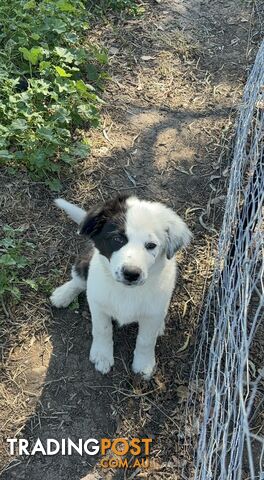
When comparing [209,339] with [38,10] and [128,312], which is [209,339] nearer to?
[128,312]

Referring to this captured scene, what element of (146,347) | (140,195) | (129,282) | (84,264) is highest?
(129,282)

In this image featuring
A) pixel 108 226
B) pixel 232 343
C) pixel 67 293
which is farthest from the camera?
pixel 67 293

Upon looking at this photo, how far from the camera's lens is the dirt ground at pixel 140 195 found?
2.84 metres

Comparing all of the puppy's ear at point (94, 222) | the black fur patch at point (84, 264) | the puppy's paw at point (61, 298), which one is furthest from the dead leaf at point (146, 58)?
the puppy's ear at point (94, 222)

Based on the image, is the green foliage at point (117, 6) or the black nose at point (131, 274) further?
the green foliage at point (117, 6)

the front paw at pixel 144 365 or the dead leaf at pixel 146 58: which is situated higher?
the dead leaf at pixel 146 58

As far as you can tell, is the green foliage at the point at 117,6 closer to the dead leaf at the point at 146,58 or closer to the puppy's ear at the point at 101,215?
the dead leaf at the point at 146,58

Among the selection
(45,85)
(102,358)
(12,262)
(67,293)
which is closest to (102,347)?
(102,358)

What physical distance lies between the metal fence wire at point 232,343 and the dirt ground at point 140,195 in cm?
18

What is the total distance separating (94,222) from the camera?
8.61ft

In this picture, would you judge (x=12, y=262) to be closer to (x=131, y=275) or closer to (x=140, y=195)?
(x=131, y=275)

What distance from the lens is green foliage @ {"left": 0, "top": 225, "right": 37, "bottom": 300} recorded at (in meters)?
3.18

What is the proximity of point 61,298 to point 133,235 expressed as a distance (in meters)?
0.96

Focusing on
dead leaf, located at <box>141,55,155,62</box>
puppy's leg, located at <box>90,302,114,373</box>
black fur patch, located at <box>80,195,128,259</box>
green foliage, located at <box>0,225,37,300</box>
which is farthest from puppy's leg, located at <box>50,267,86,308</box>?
dead leaf, located at <box>141,55,155,62</box>
